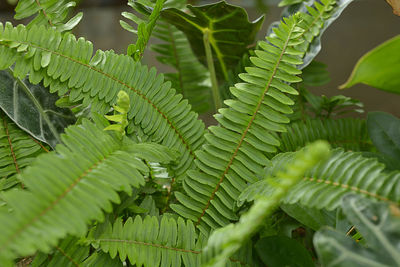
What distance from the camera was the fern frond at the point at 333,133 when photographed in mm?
691

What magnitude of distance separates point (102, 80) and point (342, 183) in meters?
0.35

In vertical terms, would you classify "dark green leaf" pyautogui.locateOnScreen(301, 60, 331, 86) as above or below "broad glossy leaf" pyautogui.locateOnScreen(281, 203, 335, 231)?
above

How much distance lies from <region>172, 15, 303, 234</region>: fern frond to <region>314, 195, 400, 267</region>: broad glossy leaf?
0.15 meters

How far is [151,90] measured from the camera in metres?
0.58

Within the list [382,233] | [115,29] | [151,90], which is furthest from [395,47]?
[115,29]

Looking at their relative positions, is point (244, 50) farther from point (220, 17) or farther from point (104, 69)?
point (104, 69)

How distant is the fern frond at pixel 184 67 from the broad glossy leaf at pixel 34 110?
0.94 ft

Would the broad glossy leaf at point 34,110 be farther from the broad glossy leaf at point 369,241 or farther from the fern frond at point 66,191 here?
the broad glossy leaf at point 369,241

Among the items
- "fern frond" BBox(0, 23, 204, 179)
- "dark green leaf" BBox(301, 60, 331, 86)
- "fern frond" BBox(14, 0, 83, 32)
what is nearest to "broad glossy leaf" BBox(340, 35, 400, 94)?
"fern frond" BBox(0, 23, 204, 179)

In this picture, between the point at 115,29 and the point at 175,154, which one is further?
the point at 115,29

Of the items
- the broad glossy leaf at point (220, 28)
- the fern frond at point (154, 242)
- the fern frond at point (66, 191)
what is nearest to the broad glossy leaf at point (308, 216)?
the fern frond at point (154, 242)

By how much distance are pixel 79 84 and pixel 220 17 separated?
0.31 m

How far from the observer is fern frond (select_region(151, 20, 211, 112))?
2.85ft

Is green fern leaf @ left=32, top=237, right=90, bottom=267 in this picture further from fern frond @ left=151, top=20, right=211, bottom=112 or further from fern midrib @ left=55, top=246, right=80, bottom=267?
fern frond @ left=151, top=20, right=211, bottom=112
